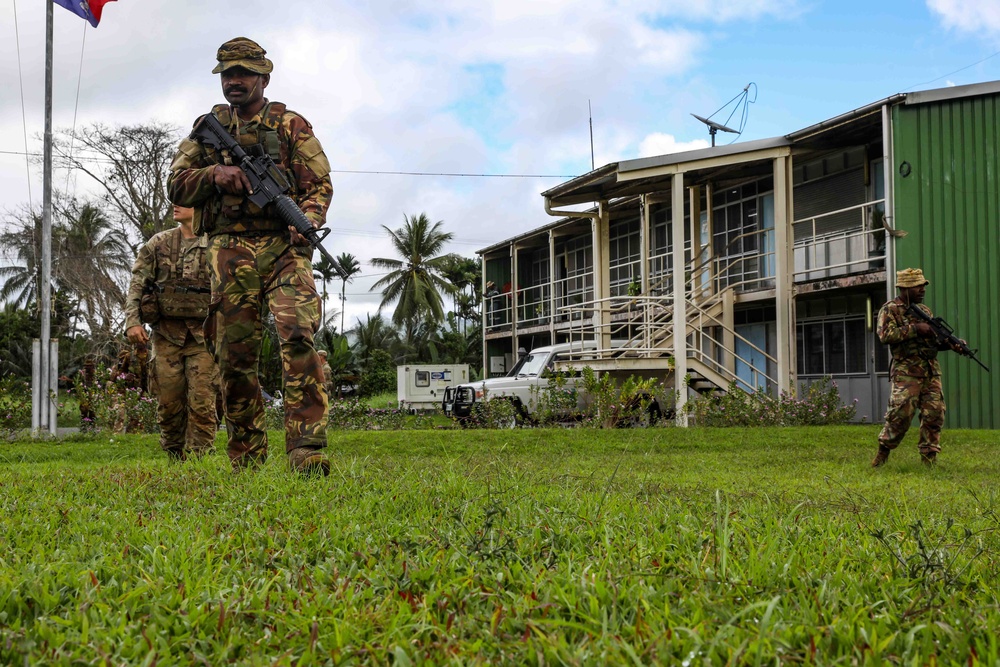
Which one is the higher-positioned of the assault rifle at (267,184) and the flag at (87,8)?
the flag at (87,8)

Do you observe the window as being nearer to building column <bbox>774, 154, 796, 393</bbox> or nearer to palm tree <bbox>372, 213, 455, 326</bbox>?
building column <bbox>774, 154, 796, 393</bbox>

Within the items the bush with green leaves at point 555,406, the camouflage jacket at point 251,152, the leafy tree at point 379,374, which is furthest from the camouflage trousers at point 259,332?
the leafy tree at point 379,374

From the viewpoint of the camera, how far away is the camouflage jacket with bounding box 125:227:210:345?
699 cm

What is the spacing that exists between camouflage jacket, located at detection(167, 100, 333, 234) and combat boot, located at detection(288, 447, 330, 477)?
1252 millimetres

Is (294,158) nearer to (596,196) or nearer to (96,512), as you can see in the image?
(96,512)

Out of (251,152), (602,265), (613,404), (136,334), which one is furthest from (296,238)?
(602,265)

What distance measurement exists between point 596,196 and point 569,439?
371 inches

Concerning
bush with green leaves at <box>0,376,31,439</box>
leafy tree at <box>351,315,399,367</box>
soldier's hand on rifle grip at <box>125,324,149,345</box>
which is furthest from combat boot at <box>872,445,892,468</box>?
leafy tree at <box>351,315,399,367</box>

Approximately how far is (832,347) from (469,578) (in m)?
18.8

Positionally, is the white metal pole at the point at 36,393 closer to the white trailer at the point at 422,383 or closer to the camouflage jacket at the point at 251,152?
the camouflage jacket at the point at 251,152

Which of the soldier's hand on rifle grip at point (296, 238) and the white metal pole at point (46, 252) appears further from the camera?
the white metal pole at point (46, 252)

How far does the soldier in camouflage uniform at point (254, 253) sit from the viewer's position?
5133 millimetres

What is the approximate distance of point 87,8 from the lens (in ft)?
52.2

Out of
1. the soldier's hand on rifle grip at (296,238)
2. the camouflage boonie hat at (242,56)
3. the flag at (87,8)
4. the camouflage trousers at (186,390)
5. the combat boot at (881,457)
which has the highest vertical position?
the flag at (87,8)
